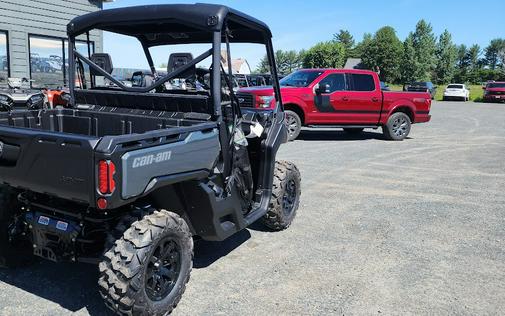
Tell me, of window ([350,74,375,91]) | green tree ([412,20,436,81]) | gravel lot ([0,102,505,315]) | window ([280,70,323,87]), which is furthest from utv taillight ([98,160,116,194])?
green tree ([412,20,436,81])

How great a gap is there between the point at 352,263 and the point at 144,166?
240 centimetres

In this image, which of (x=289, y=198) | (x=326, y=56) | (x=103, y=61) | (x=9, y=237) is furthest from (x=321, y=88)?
(x=326, y=56)

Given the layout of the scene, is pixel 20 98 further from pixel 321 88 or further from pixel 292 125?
pixel 321 88

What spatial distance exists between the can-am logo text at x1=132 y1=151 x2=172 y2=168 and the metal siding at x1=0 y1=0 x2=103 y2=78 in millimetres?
12609

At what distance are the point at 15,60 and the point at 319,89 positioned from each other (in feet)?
28.4

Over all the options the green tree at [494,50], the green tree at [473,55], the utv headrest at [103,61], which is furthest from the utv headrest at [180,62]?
the green tree at [494,50]

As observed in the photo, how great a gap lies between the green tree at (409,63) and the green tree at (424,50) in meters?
0.61

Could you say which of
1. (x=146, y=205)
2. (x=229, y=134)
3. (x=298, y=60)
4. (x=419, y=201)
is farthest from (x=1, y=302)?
(x=298, y=60)

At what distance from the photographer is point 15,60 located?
45.5 ft

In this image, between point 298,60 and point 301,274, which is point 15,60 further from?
point 298,60

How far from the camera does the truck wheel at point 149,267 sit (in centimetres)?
302

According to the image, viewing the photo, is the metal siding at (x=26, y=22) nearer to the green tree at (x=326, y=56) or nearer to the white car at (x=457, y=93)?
the white car at (x=457, y=93)

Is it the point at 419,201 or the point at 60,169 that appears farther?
the point at 419,201

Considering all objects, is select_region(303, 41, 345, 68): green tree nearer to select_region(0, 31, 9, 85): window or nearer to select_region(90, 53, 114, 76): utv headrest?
select_region(0, 31, 9, 85): window
